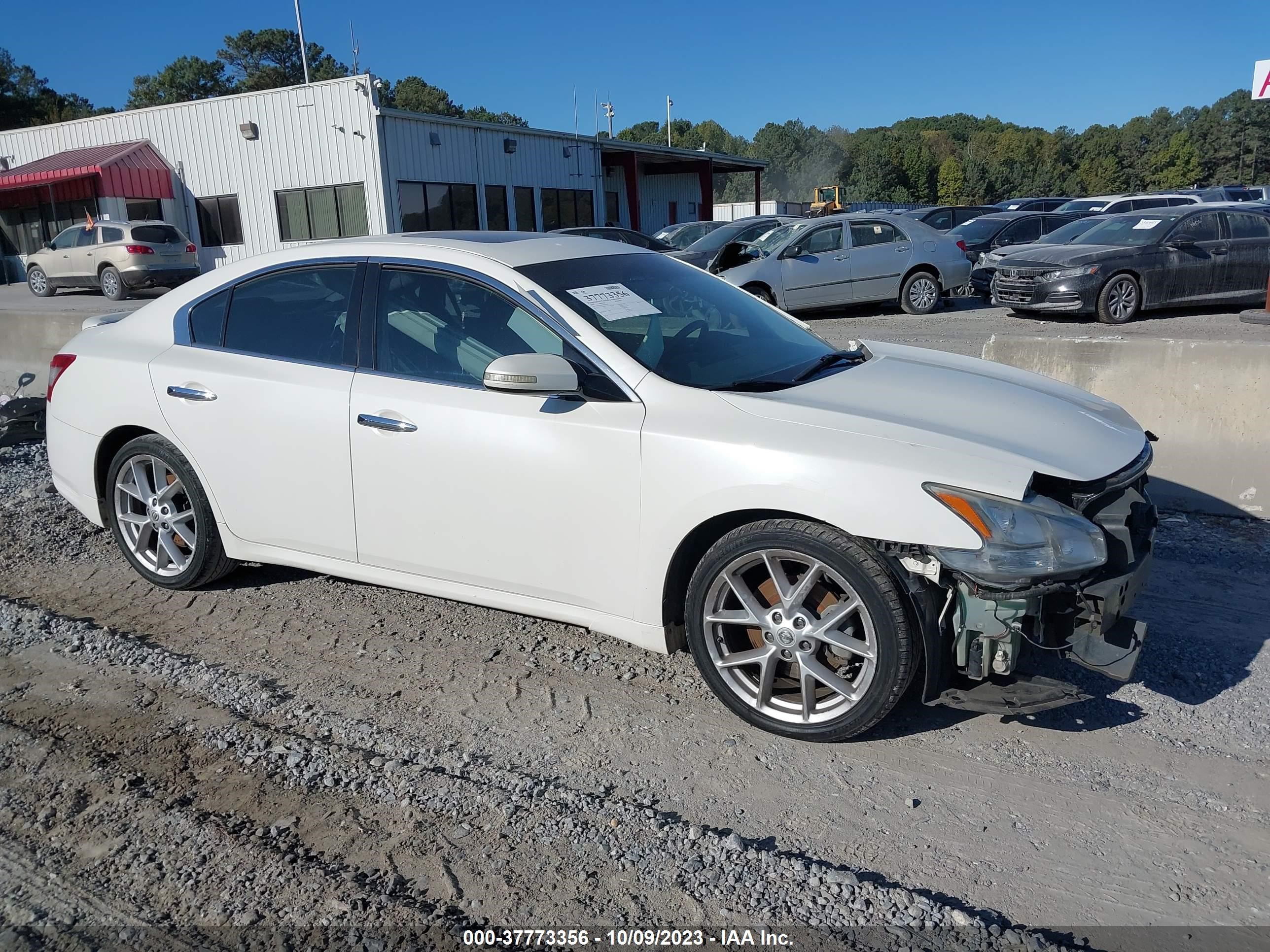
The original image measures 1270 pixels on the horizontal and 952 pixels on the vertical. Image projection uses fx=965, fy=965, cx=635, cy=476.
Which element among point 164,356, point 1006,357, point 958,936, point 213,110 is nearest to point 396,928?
point 958,936

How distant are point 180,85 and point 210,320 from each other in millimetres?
84229

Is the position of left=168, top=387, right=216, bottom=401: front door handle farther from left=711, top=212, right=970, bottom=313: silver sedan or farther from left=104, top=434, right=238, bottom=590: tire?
left=711, top=212, right=970, bottom=313: silver sedan

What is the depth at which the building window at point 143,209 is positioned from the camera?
29453 millimetres

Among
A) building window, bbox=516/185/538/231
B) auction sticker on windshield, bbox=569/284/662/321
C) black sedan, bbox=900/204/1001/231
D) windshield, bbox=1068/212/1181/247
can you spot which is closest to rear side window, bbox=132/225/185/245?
building window, bbox=516/185/538/231

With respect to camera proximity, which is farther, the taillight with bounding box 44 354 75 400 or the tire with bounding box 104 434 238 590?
the taillight with bounding box 44 354 75 400

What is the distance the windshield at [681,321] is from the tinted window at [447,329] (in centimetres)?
19

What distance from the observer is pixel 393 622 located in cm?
453

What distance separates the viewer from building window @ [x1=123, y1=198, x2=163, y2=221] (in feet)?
96.6

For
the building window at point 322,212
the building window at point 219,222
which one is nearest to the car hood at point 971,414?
the building window at point 322,212

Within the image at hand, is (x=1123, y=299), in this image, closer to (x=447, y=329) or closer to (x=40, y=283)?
(x=447, y=329)

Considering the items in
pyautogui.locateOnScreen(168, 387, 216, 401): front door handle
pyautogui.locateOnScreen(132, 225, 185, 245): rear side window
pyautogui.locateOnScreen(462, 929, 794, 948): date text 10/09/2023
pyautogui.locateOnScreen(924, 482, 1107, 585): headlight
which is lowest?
pyautogui.locateOnScreen(462, 929, 794, 948): date text 10/09/2023

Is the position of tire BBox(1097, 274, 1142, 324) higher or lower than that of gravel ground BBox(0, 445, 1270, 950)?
higher

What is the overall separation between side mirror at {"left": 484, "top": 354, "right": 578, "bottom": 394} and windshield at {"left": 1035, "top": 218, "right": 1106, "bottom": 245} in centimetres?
1251

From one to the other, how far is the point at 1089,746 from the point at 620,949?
187 centimetres
